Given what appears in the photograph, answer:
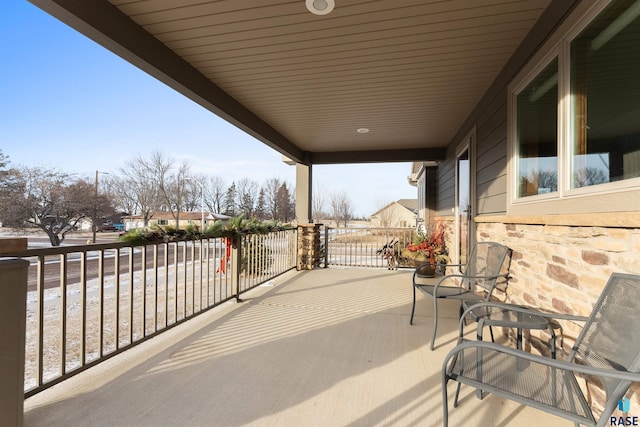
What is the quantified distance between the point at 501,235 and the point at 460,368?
1.86 metres

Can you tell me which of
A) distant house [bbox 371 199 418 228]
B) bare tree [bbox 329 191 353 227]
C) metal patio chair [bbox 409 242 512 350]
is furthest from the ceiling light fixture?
distant house [bbox 371 199 418 228]

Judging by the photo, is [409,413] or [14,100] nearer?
[409,413]

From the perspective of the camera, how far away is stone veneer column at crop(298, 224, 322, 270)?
5.87 meters

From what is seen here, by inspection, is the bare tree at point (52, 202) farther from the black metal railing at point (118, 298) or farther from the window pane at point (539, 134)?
the window pane at point (539, 134)

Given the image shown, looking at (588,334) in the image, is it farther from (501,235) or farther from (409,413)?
(501,235)

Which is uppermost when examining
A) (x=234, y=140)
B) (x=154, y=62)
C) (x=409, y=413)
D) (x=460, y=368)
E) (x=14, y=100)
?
(x=14, y=100)

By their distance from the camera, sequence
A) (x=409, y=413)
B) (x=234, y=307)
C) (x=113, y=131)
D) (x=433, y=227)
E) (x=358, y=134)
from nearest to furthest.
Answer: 1. (x=409, y=413)
2. (x=234, y=307)
3. (x=358, y=134)
4. (x=433, y=227)
5. (x=113, y=131)

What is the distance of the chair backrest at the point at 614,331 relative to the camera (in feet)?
3.55

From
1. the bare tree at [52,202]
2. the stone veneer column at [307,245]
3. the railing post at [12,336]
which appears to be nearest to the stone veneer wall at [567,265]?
the railing post at [12,336]

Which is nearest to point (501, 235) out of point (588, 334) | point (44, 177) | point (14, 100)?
point (588, 334)

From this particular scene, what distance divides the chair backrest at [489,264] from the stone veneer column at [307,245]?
3279 mm

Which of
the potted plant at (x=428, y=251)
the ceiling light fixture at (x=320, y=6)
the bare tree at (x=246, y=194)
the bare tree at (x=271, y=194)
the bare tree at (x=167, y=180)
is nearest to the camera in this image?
the ceiling light fixture at (x=320, y=6)

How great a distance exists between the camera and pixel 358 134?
4.98 m

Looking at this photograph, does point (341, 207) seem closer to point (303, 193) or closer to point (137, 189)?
point (137, 189)
